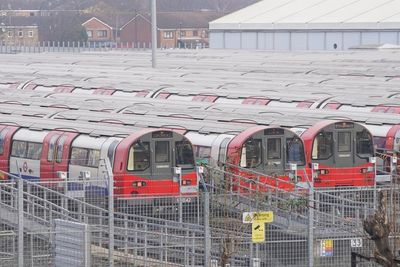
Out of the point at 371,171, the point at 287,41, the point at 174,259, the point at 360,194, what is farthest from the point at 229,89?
the point at 287,41

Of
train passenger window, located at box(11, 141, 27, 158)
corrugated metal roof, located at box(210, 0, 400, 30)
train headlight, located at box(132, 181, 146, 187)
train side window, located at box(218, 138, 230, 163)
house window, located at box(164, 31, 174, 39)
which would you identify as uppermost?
corrugated metal roof, located at box(210, 0, 400, 30)

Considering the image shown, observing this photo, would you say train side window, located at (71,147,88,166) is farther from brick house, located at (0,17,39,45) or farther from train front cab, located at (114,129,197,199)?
brick house, located at (0,17,39,45)

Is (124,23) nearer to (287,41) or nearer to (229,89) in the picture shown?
(287,41)

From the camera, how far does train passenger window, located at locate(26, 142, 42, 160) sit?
100 feet

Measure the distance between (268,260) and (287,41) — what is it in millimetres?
60260

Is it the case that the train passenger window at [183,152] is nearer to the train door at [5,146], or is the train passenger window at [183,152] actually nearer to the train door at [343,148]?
the train door at [343,148]

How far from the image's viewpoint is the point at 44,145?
30438mm

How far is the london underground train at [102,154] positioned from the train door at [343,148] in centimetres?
395

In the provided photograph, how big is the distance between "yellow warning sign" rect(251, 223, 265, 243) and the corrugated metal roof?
2065 inches

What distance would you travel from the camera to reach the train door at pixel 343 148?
99.2 feet

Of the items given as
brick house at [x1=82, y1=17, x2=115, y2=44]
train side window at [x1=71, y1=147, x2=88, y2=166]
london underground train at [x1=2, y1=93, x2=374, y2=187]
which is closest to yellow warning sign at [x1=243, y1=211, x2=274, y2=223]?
london underground train at [x1=2, y1=93, x2=374, y2=187]

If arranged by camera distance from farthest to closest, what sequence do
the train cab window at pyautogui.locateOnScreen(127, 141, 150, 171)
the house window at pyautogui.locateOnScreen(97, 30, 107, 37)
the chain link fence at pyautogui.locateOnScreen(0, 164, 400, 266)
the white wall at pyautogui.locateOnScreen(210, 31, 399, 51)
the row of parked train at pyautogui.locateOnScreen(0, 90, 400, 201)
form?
the house window at pyautogui.locateOnScreen(97, 30, 107, 37) < the white wall at pyautogui.locateOnScreen(210, 31, 399, 51) < the row of parked train at pyautogui.locateOnScreen(0, 90, 400, 201) < the train cab window at pyautogui.locateOnScreen(127, 141, 150, 171) < the chain link fence at pyautogui.locateOnScreen(0, 164, 400, 266)

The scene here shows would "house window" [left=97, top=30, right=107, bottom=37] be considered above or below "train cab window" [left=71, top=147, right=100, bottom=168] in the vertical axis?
below

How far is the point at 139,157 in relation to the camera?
91.2 ft
